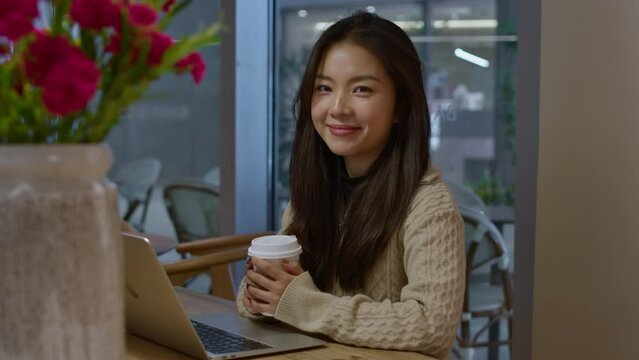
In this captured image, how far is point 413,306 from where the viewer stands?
5.90 ft

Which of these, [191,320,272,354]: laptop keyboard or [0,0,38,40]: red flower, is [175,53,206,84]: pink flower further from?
[191,320,272,354]: laptop keyboard

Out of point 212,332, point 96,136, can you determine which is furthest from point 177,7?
point 212,332

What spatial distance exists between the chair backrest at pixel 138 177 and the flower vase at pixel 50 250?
405 cm

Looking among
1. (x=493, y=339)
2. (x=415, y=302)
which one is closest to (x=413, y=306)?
(x=415, y=302)

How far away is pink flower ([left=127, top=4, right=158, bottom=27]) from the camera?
2.84ft

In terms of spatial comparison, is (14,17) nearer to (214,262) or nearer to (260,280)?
(260,280)

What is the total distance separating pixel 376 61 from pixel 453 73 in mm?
1417

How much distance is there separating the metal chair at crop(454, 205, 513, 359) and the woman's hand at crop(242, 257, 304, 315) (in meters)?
1.52

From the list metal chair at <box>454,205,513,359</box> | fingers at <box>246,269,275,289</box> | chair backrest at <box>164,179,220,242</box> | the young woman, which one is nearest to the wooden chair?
the young woman

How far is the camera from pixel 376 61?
207cm

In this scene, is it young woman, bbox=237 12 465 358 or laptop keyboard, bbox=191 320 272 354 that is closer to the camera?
laptop keyboard, bbox=191 320 272 354

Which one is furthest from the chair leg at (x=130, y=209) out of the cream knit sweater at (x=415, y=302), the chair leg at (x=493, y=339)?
the cream knit sweater at (x=415, y=302)

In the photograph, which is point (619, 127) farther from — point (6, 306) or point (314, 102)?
point (6, 306)

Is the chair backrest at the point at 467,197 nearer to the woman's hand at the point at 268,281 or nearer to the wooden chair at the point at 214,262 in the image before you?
the wooden chair at the point at 214,262
